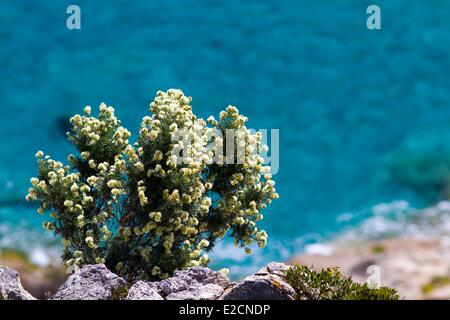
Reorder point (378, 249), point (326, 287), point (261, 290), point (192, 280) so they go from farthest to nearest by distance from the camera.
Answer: point (378, 249) → point (192, 280) → point (326, 287) → point (261, 290)

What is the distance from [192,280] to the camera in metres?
11.9

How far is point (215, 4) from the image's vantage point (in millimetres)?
33875

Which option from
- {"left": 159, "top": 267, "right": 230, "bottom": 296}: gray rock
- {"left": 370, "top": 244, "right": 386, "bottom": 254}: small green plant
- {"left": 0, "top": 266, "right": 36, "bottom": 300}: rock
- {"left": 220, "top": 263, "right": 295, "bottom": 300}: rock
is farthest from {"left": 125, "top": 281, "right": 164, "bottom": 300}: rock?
{"left": 370, "top": 244, "right": 386, "bottom": 254}: small green plant

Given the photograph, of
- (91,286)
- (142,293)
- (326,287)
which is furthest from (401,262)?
(142,293)

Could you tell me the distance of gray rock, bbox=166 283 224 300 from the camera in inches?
443

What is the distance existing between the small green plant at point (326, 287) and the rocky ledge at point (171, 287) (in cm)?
17

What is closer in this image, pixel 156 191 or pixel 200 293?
pixel 200 293

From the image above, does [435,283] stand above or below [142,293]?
above

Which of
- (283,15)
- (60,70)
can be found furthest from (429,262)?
(60,70)

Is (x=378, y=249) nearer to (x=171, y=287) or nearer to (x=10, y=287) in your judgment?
(x=171, y=287)

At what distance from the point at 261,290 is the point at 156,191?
3.65m

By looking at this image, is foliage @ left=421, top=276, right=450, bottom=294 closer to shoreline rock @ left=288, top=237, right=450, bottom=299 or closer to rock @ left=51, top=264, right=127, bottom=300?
shoreline rock @ left=288, top=237, right=450, bottom=299

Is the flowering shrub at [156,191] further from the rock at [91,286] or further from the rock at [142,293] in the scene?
the rock at [142,293]

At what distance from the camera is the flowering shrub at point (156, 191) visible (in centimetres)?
1398
